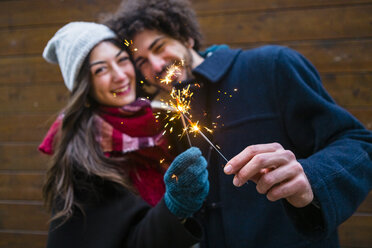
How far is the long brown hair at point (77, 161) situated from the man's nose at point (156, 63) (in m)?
0.16

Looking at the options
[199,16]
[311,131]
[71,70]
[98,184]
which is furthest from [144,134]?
[199,16]

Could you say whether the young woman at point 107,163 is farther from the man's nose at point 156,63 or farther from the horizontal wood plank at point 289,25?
the horizontal wood plank at point 289,25

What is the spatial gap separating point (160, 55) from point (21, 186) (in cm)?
164

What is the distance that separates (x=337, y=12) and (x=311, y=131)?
3.54 ft

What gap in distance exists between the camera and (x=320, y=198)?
2.44ft

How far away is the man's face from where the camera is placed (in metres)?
1.31

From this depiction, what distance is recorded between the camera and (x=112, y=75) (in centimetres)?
129

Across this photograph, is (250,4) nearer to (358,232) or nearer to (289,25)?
(289,25)

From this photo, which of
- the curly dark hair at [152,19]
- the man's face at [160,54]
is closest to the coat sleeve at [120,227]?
the man's face at [160,54]

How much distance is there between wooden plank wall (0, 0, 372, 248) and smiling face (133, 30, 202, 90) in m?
0.62

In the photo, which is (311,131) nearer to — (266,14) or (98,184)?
(98,184)

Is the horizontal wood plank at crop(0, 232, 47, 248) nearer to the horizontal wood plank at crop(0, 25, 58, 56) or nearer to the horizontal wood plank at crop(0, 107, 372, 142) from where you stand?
the horizontal wood plank at crop(0, 107, 372, 142)

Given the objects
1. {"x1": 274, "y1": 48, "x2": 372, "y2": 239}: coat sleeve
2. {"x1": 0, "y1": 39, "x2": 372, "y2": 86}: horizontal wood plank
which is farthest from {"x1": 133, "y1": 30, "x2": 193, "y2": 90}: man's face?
{"x1": 0, "y1": 39, "x2": 372, "y2": 86}: horizontal wood plank

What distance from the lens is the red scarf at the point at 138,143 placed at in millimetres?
1354
